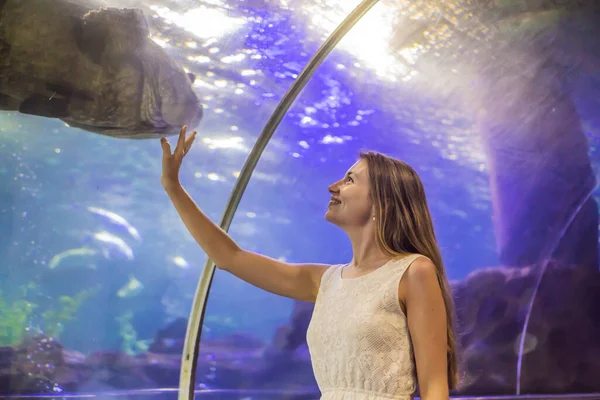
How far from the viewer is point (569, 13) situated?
23.9ft

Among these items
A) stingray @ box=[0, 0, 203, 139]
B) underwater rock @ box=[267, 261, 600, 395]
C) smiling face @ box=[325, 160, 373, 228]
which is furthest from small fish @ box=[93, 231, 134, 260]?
smiling face @ box=[325, 160, 373, 228]

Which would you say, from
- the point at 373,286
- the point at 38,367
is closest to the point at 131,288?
the point at 38,367

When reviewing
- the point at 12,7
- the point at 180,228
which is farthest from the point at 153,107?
the point at 180,228

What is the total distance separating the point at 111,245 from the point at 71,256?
1.30 meters

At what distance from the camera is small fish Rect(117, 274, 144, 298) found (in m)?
8.61

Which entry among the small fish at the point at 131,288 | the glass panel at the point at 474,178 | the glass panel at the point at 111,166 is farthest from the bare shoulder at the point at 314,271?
the small fish at the point at 131,288

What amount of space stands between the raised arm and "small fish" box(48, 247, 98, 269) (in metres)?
4.61

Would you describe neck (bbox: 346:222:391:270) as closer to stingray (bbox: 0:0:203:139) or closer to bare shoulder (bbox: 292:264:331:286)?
bare shoulder (bbox: 292:264:331:286)

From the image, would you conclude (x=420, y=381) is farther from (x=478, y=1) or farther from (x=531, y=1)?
(x=531, y=1)

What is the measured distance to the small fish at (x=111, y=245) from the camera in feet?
24.2

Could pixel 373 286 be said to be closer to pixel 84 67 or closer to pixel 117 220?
pixel 84 67

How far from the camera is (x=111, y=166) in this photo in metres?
7.07

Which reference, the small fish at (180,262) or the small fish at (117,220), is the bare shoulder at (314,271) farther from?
the small fish at (180,262)

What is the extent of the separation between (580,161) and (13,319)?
8.01 metres
